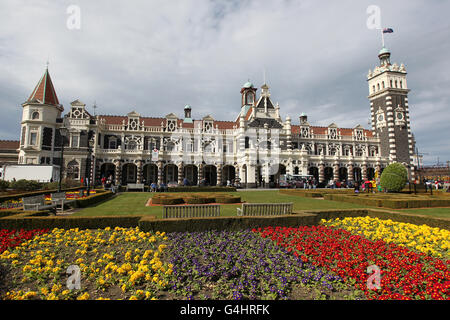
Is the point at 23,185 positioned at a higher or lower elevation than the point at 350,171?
lower

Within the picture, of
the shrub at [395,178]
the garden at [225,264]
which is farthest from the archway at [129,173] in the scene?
the shrub at [395,178]

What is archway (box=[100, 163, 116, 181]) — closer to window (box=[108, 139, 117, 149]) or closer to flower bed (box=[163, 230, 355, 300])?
window (box=[108, 139, 117, 149])

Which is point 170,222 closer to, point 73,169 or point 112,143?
point 73,169

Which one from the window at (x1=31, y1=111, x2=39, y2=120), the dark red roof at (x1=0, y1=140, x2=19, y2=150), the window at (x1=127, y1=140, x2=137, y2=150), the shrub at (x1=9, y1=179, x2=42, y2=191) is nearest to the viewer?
the shrub at (x1=9, y1=179, x2=42, y2=191)

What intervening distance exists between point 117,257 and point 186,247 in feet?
7.15

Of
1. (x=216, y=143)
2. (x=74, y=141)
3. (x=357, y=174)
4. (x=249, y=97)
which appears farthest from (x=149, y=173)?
(x=357, y=174)

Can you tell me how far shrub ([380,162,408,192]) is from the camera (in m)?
28.3

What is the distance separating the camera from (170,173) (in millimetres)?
50125

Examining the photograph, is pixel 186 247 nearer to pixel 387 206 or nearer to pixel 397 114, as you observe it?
pixel 387 206

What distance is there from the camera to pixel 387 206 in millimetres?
17250

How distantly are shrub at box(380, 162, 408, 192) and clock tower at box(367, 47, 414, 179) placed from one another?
28078 mm

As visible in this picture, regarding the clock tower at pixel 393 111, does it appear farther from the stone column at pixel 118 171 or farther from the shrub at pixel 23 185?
the shrub at pixel 23 185

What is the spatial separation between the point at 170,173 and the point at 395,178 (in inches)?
1487

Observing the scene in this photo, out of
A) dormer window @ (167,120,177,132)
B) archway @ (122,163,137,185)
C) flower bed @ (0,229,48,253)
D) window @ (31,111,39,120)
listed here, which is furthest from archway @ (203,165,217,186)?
flower bed @ (0,229,48,253)
